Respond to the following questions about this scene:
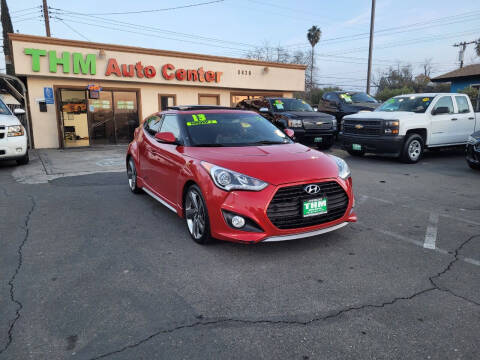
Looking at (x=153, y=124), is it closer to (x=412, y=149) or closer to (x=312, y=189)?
(x=312, y=189)

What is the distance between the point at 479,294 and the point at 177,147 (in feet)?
11.6

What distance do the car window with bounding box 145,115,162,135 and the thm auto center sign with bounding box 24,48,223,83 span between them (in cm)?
948

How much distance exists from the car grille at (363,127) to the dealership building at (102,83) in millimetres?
9000

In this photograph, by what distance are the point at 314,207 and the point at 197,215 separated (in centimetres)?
132

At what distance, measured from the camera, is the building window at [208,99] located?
18000 mm

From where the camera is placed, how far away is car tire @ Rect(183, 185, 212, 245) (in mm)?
3850

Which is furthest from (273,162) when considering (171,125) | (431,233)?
(431,233)

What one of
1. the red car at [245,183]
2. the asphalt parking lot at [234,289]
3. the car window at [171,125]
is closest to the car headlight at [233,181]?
the red car at [245,183]

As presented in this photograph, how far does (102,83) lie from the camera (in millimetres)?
14914

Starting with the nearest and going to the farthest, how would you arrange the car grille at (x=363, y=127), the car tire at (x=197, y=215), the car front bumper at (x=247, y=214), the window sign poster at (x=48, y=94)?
the car front bumper at (x=247, y=214)
the car tire at (x=197, y=215)
the car grille at (x=363, y=127)
the window sign poster at (x=48, y=94)

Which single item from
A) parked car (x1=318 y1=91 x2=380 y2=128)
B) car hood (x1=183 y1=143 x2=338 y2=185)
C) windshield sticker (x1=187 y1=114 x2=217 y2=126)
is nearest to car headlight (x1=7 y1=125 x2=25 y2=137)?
windshield sticker (x1=187 y1=114 x2=217 y2=126)

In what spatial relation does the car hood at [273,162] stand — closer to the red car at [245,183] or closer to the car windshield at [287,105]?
the red car at [245,183]

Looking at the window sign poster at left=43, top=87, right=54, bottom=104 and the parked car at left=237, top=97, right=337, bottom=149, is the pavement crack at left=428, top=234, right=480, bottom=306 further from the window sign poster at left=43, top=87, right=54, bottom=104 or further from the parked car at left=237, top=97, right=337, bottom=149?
the window sign poster at left=43, top=87, right=54, bottom=104

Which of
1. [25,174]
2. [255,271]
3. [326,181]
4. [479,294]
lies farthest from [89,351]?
[25,174]
